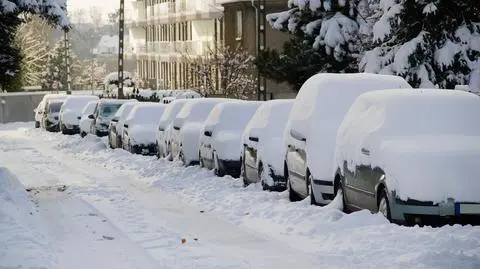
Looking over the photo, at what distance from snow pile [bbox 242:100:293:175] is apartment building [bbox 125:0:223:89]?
137 feet

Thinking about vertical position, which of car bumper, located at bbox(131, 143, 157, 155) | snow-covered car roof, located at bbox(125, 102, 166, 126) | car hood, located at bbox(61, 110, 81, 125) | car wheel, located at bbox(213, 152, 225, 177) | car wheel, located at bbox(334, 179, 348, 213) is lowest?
car hood, located at bbox(61, 110, 81, 125)

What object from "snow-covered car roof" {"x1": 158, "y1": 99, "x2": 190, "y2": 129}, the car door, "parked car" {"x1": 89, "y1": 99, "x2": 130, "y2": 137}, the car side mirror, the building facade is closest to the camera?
the car side mirror

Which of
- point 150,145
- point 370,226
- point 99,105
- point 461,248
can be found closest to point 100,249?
point 370,226

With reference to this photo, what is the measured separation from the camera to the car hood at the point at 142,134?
3147 centimetres

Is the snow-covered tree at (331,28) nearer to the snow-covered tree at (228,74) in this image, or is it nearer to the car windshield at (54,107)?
the snow-covered tree at (228,74)

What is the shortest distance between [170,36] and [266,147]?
70.0 metres

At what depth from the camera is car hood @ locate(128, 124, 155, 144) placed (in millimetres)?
31469

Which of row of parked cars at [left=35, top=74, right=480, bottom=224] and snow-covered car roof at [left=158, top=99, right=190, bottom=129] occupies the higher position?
row of parked cars at [left=35, top=74, right=480, bottom=224]

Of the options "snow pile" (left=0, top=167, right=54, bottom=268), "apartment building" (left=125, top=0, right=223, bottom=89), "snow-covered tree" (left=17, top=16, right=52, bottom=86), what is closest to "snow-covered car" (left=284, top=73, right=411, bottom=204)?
"snow pile" (left=0, top=167, right=54, bottom=268)

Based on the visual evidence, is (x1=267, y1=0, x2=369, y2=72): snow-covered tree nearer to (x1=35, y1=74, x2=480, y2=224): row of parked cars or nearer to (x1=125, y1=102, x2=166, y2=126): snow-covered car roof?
(x1=125, y1=102, x2=166, y2=126): snow-covered car roof

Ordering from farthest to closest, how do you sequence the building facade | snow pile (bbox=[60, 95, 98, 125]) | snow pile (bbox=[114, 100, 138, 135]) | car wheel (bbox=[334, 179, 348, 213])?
the building facade
snow pile (bbox=[60, 95, 98, 125])
snow pile (bbox=[114, 100, 138, 135])
car wheel (bbox=[334, 179, 348, 213])

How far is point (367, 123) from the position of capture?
554 inches

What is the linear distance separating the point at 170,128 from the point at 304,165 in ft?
37.9

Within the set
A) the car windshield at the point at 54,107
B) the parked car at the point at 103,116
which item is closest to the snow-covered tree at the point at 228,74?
the car windshield at the point at 54,107
